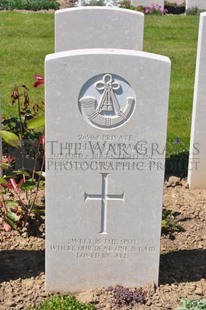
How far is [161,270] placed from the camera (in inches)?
184

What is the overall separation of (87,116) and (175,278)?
4.57ft

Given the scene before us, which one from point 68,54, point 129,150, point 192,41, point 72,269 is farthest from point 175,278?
→ point 192,41

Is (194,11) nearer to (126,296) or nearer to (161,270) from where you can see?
(161,270)

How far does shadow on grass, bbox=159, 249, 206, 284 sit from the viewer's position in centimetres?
457

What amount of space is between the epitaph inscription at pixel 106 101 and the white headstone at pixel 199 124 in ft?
6.08

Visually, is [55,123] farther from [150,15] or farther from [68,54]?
[150,15]

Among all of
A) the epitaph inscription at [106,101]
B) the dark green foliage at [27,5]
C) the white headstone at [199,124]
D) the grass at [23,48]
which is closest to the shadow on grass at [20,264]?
the epitaph inscription at [106,101]

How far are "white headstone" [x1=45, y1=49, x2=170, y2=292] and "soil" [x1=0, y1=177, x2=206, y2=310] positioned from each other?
0.43 feet

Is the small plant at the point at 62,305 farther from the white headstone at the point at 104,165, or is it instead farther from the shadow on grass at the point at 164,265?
the shadow on grass at the point at 164,265

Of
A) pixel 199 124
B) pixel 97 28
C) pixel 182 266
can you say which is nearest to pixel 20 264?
pixel 182 266

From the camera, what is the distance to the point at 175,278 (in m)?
4.57

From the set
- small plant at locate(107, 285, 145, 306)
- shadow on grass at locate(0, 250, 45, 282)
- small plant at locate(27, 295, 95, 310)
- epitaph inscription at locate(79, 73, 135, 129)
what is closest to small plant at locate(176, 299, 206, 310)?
small plant at locate(107, 285, 145, 306)

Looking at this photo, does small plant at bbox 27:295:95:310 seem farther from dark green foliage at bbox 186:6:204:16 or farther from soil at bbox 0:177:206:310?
dark green foliage at bbox 186:6:204:16

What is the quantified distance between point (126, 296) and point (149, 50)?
299 inches
